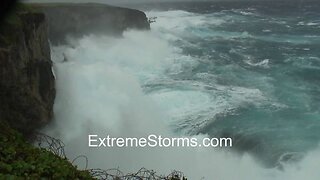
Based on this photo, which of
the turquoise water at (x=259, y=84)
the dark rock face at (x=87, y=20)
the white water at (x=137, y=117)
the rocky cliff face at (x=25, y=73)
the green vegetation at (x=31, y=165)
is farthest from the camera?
the dark rock face at (x=87, y=20)

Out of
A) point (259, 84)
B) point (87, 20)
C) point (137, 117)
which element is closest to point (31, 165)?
point (137, 117)

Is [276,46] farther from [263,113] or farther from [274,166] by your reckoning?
[274,166]

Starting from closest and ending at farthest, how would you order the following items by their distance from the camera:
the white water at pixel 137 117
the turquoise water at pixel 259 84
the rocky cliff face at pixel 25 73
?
the rocky cliff face at pixel 25 73
the white water at pixel 137 117
the turquoise water at pixel 259 84

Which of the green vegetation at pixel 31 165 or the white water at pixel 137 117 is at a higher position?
the white water at pixel 137 117

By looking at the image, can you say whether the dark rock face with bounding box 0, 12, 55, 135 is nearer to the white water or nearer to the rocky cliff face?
the rocky cliff face

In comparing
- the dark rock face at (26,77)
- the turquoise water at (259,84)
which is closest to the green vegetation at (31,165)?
the dark rock face at (26,77)

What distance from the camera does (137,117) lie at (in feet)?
57.4

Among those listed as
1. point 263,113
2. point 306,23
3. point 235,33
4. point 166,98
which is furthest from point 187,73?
point 306,23

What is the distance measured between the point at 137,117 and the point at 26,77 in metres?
5.68

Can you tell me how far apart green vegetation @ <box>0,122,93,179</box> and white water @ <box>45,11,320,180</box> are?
8.29 metres

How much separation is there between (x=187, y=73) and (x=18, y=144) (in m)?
18.9

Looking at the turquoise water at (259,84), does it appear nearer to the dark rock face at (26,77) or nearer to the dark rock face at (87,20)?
the dark rock face at (87,20)

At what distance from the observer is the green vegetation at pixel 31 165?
17.1ft

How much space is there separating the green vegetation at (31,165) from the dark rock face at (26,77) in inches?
216
